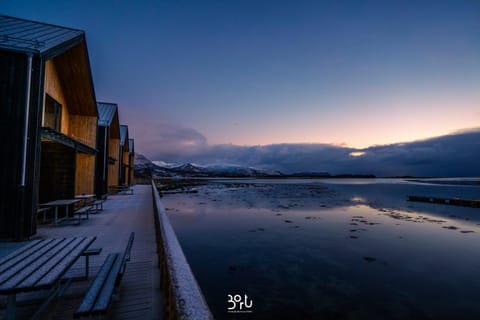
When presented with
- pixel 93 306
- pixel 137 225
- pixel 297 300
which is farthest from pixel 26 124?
pixel 297 300

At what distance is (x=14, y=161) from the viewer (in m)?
6.91

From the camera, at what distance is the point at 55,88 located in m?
10.6

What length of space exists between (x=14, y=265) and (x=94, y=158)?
12875mm

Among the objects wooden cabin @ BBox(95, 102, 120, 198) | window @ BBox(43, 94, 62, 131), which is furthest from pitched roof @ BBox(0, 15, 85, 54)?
wooden cabin @ BBox(95, 102, 120, 198)

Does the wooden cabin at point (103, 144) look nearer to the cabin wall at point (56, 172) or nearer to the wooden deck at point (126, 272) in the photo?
the cabin wall at point (56, 172)

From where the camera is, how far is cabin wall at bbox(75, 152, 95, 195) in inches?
541

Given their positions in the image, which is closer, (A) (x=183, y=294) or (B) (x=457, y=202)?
(A) (x=183, y=294)

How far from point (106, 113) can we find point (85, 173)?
680 cm

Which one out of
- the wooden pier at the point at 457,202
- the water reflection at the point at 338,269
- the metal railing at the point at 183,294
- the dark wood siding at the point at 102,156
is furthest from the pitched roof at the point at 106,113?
the wooden pier at the point at 457,202

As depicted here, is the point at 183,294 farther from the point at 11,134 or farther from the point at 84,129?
the point at 84,129

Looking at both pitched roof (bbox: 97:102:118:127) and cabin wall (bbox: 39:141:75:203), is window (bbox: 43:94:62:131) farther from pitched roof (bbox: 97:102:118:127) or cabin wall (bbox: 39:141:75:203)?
pitched roof (bbox: 97:102:118:127)

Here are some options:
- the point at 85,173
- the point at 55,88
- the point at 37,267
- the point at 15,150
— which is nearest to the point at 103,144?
the point at 85,173

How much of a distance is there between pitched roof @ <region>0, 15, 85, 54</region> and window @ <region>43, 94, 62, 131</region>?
2681 mm

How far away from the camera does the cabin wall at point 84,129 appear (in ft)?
43.3
